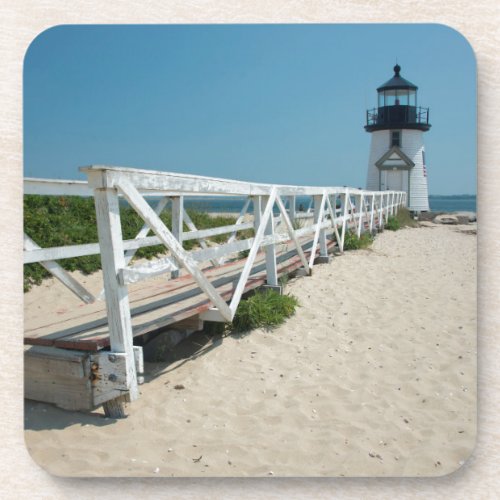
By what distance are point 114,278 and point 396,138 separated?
44.2ft

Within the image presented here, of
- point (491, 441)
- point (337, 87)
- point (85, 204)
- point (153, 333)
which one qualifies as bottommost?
point (491, 441)

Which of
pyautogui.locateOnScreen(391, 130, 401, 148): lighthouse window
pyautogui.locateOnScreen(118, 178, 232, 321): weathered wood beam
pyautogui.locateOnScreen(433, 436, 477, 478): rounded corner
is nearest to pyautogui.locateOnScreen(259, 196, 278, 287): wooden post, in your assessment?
pyautogui.locateOnScreen(118, 178, 232, 321): weathered wood beam

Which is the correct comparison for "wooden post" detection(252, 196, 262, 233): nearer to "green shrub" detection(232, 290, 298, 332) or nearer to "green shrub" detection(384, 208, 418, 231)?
"green shrub" detection(232, 290, 298, 332)

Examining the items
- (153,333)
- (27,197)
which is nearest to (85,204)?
(27,197)

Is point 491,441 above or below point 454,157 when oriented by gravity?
below

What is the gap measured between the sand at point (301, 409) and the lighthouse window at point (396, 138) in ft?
36.7

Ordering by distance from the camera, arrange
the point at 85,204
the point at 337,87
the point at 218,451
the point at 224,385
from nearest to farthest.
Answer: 1. the point at 218,451
2. the point at 224,385
3. the point at 337,87
4. the point at 85,204

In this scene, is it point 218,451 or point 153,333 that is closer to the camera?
point 218,451

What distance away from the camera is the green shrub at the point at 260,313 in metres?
3.49

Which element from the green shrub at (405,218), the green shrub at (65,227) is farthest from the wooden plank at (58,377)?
the green shrub at (405,218)

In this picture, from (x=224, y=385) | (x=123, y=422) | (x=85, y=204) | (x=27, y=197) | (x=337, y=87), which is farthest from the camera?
(x=85, y=204)

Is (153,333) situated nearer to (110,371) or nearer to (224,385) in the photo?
(224,385)

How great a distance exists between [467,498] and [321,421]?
2.30ft

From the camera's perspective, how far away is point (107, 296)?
2238mm
